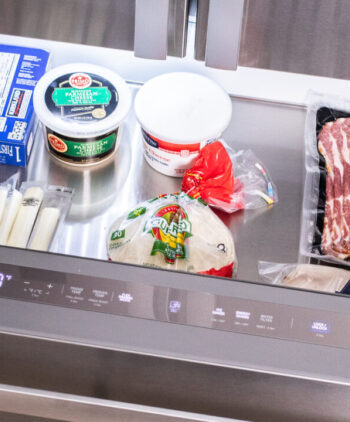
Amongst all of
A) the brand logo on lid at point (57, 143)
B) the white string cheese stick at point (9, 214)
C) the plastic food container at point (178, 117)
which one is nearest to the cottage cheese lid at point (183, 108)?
the plastic food container at point (178, 117)

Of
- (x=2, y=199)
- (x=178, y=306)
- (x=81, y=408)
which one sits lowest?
(x=81, y=408)

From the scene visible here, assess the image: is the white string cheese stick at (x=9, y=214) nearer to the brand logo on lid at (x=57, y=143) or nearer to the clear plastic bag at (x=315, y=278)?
the brand logo on lid at (x=57, y=143)

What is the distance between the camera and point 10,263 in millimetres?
780

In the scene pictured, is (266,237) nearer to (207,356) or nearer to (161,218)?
(161,218)

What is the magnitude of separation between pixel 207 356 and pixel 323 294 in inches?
6.4

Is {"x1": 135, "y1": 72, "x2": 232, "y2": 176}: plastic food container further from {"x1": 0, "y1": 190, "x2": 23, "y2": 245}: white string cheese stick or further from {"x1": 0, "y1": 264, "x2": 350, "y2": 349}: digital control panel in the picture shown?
{"x1": 0, "y1": 264, "x2": 350, "y2": 349}: digital control panel

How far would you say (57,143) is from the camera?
1.10 m

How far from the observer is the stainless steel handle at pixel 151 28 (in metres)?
0.77

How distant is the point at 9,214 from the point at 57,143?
17cm

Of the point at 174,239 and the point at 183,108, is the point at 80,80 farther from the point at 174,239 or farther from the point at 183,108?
the point at 174,239

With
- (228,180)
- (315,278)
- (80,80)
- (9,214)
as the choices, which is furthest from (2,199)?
(315,278)

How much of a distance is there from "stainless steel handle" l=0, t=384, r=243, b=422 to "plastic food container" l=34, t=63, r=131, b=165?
0.44 m

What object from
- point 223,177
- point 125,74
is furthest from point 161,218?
point 125,74

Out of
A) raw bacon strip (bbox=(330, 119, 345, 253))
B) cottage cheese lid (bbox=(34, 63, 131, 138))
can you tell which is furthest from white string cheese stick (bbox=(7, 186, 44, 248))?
raw bacon strip (bbox=(330, 119, 345, 253))
